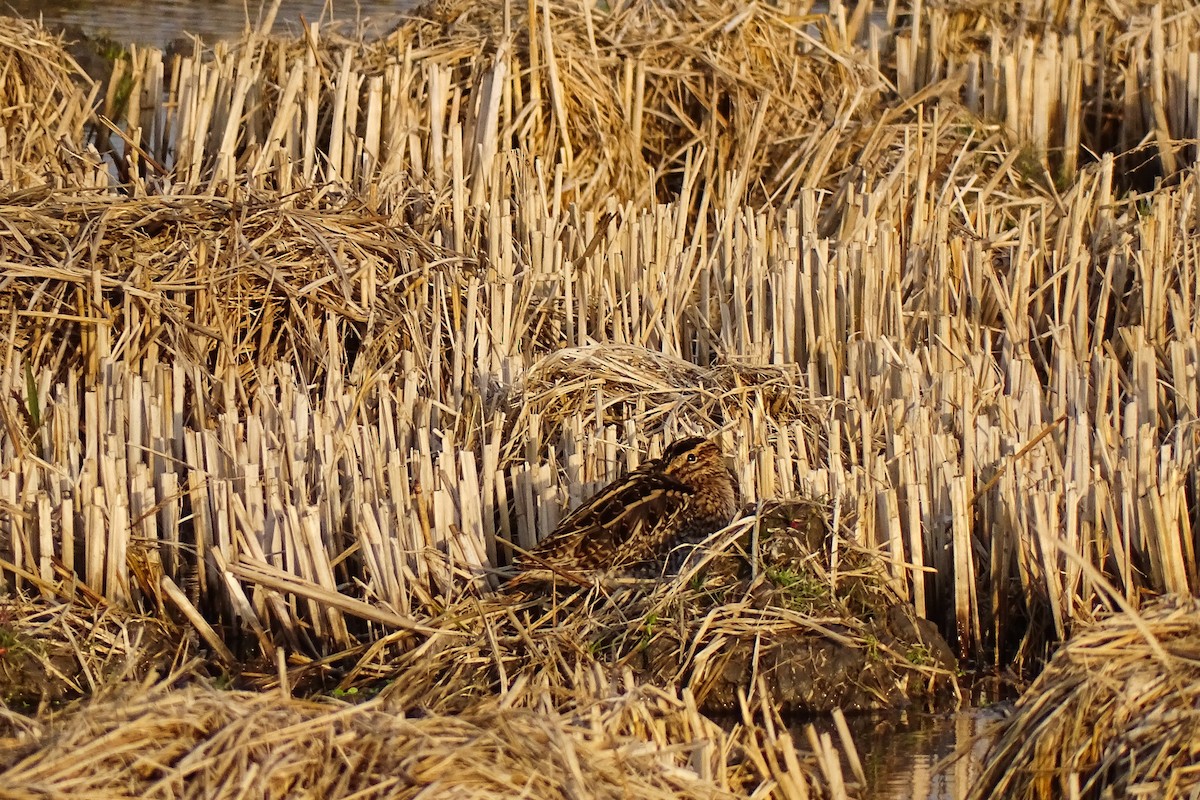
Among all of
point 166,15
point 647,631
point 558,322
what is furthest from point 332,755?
point 166,15

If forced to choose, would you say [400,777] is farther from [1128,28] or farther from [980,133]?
[1128,28]

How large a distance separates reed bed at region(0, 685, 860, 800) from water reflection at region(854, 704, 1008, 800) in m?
0.81

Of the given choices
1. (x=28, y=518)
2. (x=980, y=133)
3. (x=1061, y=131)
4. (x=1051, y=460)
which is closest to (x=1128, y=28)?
(x=1061, y=131)

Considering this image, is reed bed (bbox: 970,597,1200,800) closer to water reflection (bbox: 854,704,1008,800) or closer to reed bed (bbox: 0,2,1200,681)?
water reflection (bbox: 854,704,1008,800)

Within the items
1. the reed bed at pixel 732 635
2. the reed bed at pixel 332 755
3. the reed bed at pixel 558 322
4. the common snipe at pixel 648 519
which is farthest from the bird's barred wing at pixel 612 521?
the reed bed at pixel 332 755

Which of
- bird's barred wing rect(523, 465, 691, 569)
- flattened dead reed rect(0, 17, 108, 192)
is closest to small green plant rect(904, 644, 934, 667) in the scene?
bird's barred wing rect(523, 465, 691, 569)

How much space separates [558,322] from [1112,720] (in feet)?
11.2

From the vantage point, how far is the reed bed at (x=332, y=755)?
334cm

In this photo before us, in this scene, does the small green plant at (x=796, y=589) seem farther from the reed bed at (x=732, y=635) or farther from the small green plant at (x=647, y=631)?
the small green plant at (x=647, y=631)

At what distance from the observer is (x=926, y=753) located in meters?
4.74

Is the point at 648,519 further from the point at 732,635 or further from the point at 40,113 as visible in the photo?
the point at 40,113

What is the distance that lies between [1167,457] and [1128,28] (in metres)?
5.11

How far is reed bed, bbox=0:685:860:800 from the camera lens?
3344 mm

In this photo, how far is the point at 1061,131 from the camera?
928 cm
